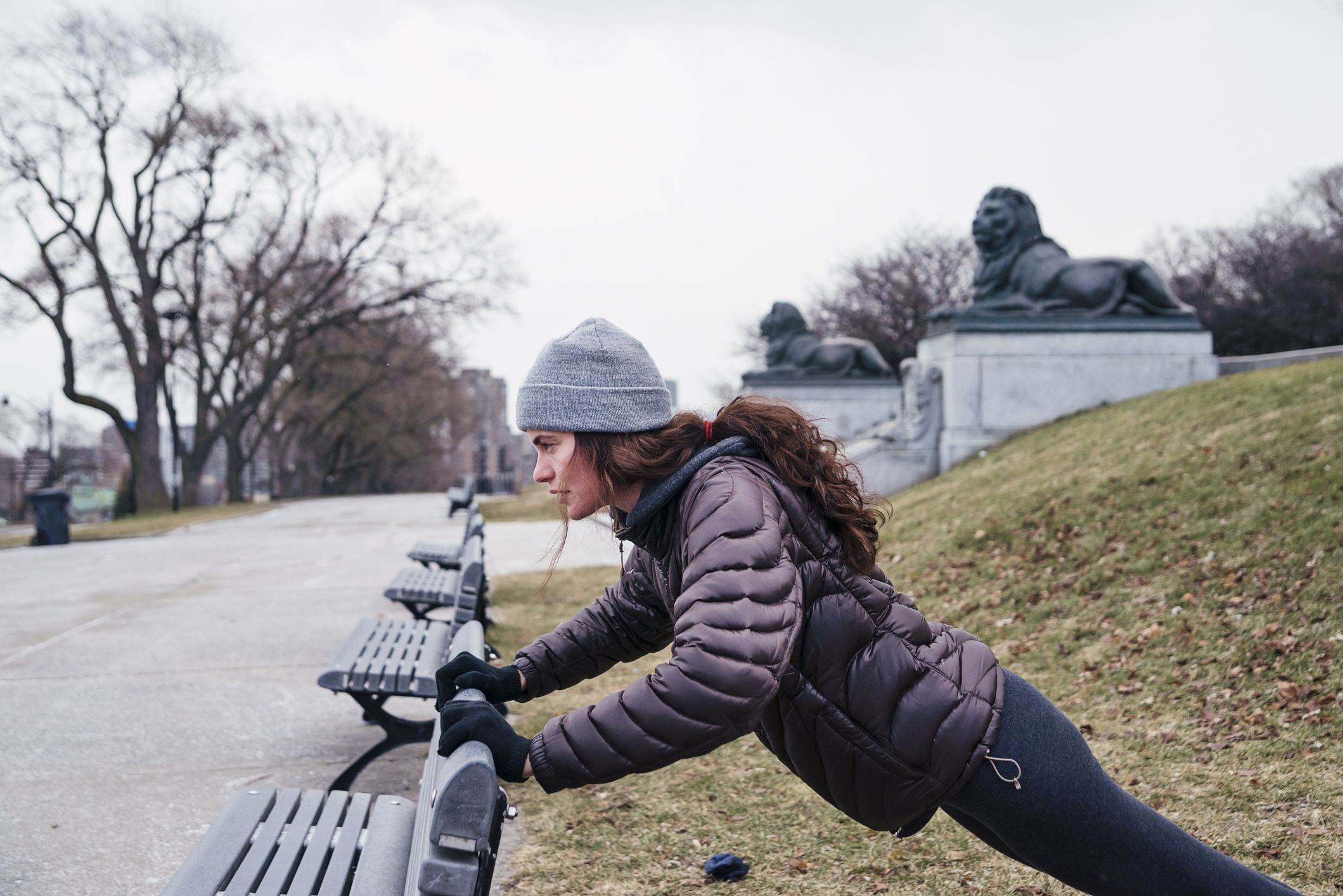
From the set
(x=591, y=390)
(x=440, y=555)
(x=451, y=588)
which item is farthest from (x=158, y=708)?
(x=591, y=390)

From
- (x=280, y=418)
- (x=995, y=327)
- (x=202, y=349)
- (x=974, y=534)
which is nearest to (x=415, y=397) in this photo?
(x=280, y=418)

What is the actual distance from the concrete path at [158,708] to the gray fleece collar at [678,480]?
1.38 m

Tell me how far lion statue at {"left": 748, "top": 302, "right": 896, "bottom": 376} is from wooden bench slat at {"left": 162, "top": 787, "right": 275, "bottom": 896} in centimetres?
1806

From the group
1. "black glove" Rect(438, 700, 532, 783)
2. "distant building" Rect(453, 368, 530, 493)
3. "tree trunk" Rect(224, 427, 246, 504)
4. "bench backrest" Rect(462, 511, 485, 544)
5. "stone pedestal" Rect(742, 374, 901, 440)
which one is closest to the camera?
"black glove" Rect(438, 700, 532, 783)

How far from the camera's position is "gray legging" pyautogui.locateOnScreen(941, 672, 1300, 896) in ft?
6.82

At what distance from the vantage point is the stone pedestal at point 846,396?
20438 millimetres

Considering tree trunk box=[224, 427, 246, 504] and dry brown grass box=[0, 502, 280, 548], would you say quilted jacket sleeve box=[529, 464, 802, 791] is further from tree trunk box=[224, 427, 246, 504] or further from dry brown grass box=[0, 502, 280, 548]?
tree trunk box=[224, 427, 246, 504]

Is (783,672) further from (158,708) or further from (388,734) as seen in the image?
(158,708)

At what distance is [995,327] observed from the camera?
45.4ft

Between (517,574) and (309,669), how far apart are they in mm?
4651

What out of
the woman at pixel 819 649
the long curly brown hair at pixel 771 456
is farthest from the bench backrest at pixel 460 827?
the long curly brown hair at pixel 771 456

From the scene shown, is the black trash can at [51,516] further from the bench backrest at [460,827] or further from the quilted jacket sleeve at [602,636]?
the bench backrest at [460,827]

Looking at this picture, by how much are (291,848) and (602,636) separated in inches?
34.4

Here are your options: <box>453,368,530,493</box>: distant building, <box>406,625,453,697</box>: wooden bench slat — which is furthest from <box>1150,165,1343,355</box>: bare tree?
<box>406,625,453,697</box>: wooden bench slat
